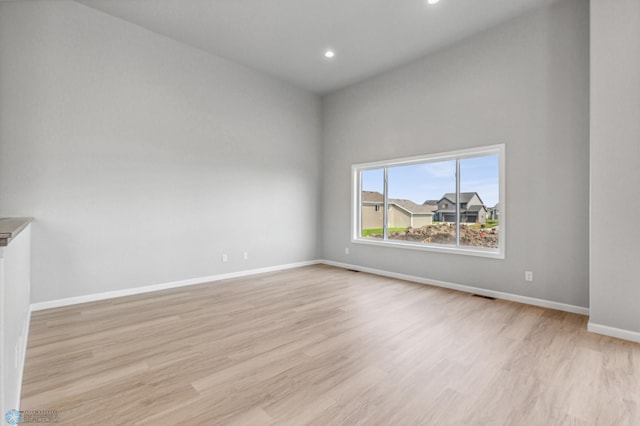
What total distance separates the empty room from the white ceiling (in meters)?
0.03

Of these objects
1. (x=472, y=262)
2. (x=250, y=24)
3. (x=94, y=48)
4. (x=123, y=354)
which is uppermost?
(x=250, y=24)

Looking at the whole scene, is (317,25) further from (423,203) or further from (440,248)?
(440,248)

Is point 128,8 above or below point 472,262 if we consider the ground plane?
above

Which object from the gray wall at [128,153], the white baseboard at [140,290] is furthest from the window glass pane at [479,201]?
the white baseboard at [140,290]

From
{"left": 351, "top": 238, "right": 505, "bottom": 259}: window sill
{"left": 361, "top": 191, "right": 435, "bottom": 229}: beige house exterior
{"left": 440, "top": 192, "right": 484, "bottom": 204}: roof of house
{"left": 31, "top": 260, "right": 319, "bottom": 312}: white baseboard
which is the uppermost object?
{"left": 440, "top": 192, "right": 484, "bottom": 204}: roof of house

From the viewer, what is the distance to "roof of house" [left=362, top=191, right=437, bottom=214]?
4.78 metres

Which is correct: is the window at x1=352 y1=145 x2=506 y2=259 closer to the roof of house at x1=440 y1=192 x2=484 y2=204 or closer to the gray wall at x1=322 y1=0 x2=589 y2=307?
the roof of house at x1=440 y1=192 x2=484 y2=204

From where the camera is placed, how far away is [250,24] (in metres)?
3.77

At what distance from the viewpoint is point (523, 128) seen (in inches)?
140

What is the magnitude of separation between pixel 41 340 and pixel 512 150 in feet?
17.1

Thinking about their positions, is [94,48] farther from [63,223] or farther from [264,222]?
[264,222]

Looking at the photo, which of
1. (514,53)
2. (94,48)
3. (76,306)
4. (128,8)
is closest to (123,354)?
(76,306)

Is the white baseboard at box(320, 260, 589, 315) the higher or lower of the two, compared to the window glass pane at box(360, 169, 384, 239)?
lower

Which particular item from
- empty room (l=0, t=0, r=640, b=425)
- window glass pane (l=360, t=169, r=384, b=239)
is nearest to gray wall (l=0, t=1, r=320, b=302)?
empty room (l=0, t=0, r=640, b=425)
